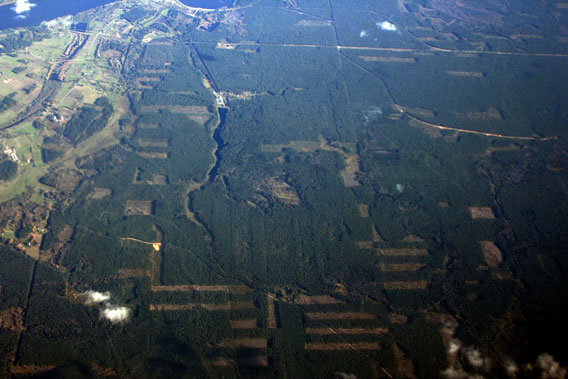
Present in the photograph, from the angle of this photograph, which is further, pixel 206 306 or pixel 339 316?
pixel 206 306

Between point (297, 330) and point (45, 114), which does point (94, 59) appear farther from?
point (297, 330)

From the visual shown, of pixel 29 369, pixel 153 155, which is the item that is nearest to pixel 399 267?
pixel 153 155

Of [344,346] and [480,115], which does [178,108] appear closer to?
[344,346]

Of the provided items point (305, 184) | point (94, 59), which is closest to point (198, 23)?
point (94, 59)

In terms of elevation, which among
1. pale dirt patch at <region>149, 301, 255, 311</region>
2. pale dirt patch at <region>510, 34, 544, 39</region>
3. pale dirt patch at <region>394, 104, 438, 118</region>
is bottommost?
pale dirt patch at <region>149, 301, 255, 311</region>

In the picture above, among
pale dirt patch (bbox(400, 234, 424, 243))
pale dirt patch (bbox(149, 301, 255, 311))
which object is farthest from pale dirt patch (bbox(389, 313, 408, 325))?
pale dirt patch (bbox(149, 301, 255, 311))

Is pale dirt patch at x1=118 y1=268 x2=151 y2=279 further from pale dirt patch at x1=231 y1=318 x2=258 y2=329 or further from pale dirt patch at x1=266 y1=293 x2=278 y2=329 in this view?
pale dirt patch at x1=266 y1=293 x2=278 y2=329
